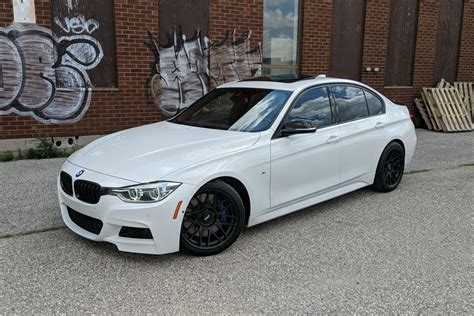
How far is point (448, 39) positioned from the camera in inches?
495

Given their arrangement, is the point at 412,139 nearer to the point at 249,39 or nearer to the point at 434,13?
the point at 249,39

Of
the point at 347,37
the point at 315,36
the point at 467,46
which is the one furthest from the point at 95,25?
the point at 467,46

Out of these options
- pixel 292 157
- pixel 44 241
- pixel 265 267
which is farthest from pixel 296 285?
pixel 44 241

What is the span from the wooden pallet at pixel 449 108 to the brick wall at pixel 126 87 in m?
7.48

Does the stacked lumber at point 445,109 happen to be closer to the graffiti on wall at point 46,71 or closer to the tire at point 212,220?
the graffiti on wall at point 46,71

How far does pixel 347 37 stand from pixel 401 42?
1.94 meters

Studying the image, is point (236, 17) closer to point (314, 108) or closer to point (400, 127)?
point (400, 127)

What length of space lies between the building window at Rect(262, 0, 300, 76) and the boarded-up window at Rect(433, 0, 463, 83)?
478cm

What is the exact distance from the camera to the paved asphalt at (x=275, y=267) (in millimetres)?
3199

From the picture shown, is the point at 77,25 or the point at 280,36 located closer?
the point at 77,25

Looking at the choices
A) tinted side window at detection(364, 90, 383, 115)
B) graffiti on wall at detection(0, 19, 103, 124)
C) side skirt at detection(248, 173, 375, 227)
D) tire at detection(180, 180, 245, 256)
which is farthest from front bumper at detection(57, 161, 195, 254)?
graffiti on wall at detection(0, 19, 103, 124)

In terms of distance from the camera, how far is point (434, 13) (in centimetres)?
1195

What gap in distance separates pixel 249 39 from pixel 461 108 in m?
6.37

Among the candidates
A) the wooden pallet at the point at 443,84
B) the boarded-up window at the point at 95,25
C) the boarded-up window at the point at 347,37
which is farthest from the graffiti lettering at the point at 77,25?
the wooden pallet at the point at 443,84
